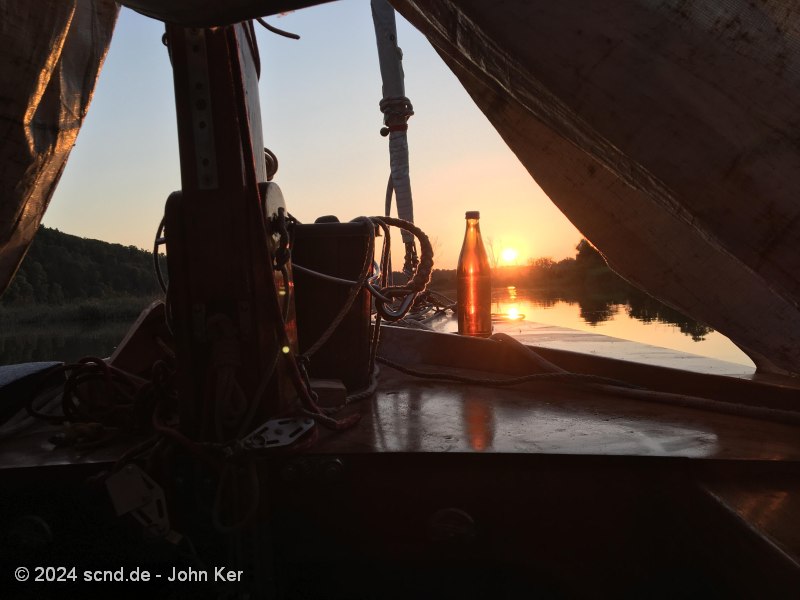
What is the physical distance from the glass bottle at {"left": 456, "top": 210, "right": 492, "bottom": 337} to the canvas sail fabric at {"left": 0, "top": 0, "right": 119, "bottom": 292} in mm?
1653

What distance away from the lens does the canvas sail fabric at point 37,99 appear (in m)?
0.97

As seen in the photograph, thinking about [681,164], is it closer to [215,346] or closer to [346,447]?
[346,447]

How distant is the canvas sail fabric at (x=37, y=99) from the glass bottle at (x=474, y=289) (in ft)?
5.42

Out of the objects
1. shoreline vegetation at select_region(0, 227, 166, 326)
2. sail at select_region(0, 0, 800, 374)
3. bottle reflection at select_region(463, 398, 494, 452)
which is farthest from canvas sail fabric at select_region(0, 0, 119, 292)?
shoreline vegetation at select_region(0, 227, 166, 326)

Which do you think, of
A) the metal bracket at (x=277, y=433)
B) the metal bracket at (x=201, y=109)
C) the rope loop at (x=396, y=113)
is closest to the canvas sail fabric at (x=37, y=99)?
the metal bracket at (x=201, y=109)

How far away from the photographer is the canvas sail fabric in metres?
0.97

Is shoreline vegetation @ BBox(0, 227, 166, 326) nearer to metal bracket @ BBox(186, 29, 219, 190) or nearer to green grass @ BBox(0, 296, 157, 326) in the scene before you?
green grass @ BBox(0, 296, 157, 326)

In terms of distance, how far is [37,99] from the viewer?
105 centimetres

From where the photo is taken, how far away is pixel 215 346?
89 cm

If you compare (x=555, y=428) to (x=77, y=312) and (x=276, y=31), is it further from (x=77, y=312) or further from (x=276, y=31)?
(x=77, y=312)

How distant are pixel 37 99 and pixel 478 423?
3.77 feet

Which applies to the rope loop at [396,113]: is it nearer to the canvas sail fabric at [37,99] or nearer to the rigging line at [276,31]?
the rigging line at [276,31]

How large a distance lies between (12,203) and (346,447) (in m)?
0.91

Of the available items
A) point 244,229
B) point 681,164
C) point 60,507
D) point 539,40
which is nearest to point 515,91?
point 539,40
